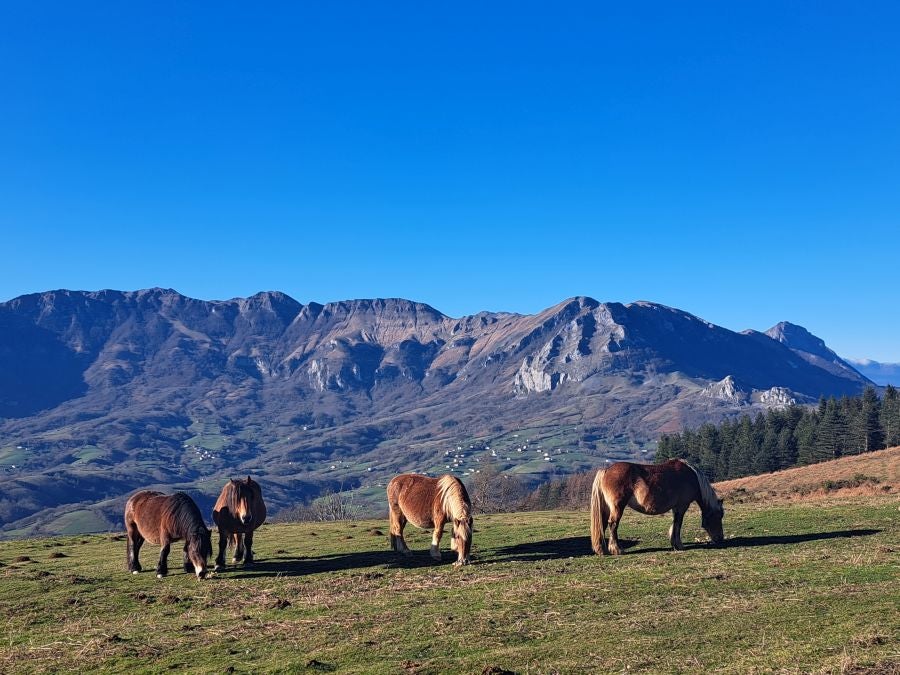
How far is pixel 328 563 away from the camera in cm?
2425

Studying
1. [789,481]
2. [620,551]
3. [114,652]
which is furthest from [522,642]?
[789,481]

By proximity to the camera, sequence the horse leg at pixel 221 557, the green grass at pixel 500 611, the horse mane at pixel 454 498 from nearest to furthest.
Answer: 1. the green grass at pixel 500 611
2. the horse mane at pixel 454 498
3. the horse leg at pixel 221 557

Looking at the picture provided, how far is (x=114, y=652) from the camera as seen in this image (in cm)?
1346

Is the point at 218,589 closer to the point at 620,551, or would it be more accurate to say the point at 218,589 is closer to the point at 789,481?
the point at 620,551

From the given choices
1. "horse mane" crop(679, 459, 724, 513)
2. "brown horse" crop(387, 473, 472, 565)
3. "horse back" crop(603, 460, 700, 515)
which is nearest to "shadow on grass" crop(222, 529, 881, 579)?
"brown horse" crop(387, 473, 472, 565)

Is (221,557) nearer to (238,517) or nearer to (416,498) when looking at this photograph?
(238,517)

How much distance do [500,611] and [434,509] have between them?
336 inches

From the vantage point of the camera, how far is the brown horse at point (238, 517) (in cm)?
2327

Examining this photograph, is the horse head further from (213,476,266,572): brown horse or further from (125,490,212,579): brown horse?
(125,490,212,579): brown horse

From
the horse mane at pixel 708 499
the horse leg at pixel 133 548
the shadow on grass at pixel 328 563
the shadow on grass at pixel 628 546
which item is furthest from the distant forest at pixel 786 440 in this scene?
the horse leg at pixel 133 548

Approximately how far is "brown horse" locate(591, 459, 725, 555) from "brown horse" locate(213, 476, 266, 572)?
1127 cm

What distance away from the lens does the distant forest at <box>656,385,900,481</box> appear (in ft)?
348

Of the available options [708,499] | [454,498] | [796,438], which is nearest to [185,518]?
[454,498]

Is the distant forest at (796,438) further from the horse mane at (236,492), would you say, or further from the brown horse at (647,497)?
the horse mane at (236,492)
